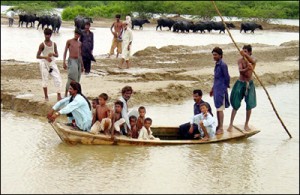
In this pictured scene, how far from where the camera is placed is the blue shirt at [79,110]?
834cm

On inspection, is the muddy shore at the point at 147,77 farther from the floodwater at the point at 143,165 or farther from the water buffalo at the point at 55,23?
the water buffalo at the point at 55,23

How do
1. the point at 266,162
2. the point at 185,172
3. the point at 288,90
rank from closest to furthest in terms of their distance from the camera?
the point at 185,172 < the point at 266,162 < the point at 288,90

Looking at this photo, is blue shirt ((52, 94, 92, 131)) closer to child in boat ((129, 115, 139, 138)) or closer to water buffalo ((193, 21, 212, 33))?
child in boat ((129, 115, 139, 138))

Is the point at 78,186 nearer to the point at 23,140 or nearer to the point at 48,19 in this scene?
the point at 23,140

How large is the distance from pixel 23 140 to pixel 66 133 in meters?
0.90

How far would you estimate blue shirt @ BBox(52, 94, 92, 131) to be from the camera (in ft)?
27.3

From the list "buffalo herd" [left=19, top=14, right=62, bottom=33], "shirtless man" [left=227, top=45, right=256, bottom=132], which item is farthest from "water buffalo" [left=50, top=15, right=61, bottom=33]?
"shirtless man" [left=227, top=45, right=256, bottom=132]

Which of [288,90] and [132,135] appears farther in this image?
[288,90]

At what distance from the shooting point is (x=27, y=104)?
10.8 meters

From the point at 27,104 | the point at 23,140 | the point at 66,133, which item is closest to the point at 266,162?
the point at 66,133

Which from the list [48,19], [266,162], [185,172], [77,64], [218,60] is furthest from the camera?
[48,19]

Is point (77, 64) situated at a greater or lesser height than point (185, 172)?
greater

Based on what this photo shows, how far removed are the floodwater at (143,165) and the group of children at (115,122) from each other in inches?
9.7

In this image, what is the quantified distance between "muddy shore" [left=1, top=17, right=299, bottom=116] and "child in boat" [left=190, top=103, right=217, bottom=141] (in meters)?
2.80
